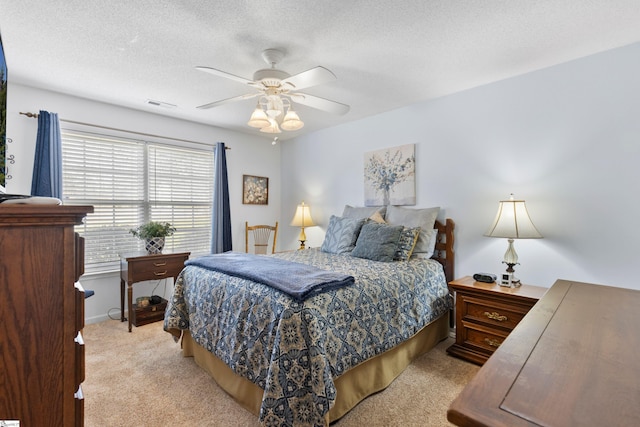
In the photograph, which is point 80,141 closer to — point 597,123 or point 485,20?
point 485,20

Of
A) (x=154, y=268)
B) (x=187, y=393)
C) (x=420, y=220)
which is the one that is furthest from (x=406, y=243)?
(x=154, y=268)

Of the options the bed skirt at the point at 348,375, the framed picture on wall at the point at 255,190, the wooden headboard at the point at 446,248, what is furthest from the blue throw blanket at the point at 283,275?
the framed picture on wall at the point at 255,190

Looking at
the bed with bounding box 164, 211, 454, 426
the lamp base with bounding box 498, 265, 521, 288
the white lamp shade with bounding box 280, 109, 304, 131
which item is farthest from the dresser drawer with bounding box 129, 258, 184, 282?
the lamp base with bounding box 498, 265, 521, 288

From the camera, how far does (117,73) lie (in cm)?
259

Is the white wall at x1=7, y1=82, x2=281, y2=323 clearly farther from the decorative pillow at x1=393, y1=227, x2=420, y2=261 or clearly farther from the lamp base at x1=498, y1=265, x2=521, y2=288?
the lamp base at x1=498, y1=265, x2=521, y2=288

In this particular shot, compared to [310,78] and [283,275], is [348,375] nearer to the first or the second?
[283,275]

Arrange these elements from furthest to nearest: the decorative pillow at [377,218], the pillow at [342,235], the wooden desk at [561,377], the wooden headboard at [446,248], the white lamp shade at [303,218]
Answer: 1. the white lamp shade at [303,218]
2. the decorative pillow at [377,218]
3. the pillow at [342,235]
4. the wooden headboard at [446,248]
5. the wooden desk at [561,377]

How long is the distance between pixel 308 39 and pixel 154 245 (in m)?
2.70

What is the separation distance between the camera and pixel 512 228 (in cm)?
237

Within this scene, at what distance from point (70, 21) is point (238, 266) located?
1904 millimetres

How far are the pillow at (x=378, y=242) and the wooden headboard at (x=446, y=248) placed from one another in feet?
1.86

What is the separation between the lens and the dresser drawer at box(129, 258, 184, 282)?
3074 mm

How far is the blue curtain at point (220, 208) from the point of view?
4.14m

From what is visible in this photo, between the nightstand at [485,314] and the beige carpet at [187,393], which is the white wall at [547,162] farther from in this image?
the beige carpet at [187,393]
